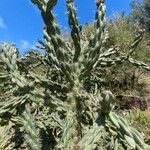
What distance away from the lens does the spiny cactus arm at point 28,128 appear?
7.75 ft

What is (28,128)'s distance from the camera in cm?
237

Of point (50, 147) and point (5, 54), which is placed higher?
point (5, 54)

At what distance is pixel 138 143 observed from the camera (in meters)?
2.00

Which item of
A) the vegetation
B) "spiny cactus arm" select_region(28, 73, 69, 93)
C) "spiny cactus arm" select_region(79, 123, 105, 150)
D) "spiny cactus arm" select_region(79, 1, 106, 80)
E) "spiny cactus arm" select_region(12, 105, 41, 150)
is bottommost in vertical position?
"spiny cactus arm" select_region(79, 123, 105, 150)

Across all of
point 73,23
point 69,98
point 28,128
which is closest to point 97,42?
point 73,23

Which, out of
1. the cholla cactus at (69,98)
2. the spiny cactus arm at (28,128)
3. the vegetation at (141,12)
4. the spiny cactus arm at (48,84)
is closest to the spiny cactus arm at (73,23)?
the cholla cactus at (69,98)

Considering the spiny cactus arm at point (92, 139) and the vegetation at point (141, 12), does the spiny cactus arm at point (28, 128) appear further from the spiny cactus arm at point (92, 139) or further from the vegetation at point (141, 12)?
the vegetation at point (141, 12)

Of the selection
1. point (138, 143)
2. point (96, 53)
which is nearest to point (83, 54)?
point (96, 53)

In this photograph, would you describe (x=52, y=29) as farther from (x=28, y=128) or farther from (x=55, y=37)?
(x=28, y=128)

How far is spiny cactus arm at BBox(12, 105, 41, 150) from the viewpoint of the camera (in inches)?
93.0

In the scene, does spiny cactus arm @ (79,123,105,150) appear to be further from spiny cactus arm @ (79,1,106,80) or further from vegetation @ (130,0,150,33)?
vegetation @ (130,0,150,33)

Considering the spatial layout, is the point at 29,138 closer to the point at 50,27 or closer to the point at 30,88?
the point at 30,88

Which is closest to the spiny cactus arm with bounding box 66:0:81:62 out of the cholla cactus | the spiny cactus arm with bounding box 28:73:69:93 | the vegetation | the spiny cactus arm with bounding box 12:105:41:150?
the cholla cactus

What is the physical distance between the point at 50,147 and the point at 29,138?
15.9 inches
